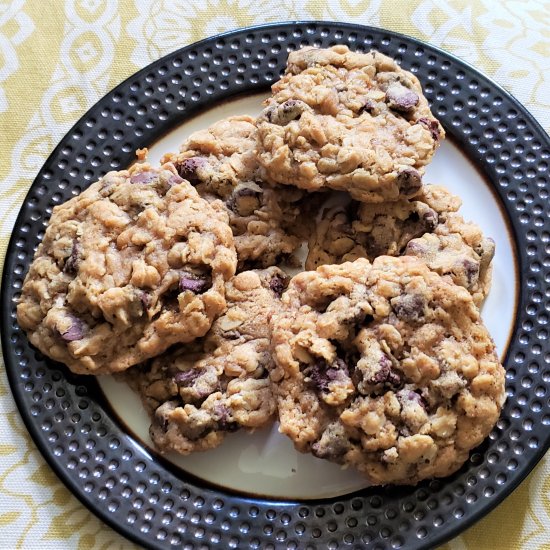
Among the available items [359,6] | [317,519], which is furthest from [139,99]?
[317,519]

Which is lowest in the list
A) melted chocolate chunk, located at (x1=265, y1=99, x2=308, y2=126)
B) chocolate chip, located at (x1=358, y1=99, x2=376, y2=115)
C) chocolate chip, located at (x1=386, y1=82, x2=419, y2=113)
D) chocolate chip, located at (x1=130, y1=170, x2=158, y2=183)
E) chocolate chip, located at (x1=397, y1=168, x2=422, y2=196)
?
chocolate chip, located at (x1=130, y1=170, x2=158, y2=183)

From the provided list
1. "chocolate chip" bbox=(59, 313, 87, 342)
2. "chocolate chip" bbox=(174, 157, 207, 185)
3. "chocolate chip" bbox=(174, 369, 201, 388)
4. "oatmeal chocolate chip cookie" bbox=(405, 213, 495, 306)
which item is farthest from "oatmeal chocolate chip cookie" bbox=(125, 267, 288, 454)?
"oatmeal chocolate chip cookie" bbox=(405, 213, 495, 306)

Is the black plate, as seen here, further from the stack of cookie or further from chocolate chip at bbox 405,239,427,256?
chocolate chip at bbox 405,239,427,256

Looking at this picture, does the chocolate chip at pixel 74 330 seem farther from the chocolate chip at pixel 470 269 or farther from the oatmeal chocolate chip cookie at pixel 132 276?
the chocolate chip at pixel 470 269

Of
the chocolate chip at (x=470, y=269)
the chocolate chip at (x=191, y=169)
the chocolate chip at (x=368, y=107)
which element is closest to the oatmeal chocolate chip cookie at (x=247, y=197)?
the chocolate chip at (x=191, y=169)

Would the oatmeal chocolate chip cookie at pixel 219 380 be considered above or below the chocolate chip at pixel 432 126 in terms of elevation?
below

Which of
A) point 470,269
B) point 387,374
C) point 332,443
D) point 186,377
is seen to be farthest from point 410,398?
point 186,377
